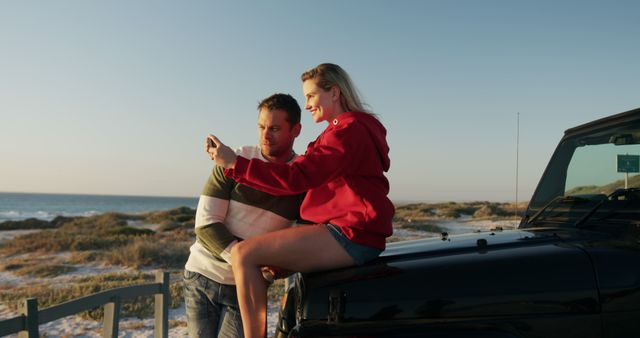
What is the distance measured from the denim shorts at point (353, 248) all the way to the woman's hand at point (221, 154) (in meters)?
0.54

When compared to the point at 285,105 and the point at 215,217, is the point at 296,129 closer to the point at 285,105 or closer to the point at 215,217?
the point at 285,105

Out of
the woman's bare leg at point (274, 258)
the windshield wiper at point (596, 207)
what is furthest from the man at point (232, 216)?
the windshield wiper at point (596, 207)

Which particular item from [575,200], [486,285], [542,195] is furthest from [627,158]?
[486,285]

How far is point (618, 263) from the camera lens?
6.61ft

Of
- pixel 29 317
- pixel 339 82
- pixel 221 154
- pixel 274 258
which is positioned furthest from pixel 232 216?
pixel 29 317

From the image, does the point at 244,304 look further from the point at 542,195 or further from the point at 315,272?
the point at 542,195

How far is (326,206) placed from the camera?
245 cm

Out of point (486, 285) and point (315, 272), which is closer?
point (486, 285)

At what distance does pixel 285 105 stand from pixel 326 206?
649 millimetres

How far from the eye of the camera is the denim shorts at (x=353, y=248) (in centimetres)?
225

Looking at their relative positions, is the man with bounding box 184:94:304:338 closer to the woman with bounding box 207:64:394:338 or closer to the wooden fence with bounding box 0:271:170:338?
the woman with bounding box 207:64:394:338

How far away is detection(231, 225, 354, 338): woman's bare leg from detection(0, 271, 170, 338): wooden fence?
65.3 inches

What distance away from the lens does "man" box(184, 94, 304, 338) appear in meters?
2.75

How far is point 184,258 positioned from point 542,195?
13.8 m
